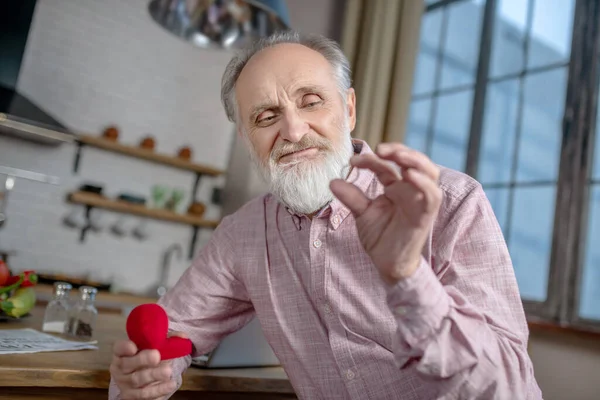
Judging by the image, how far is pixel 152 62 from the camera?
4.07 meters

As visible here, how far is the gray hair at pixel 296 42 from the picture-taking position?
1.36m

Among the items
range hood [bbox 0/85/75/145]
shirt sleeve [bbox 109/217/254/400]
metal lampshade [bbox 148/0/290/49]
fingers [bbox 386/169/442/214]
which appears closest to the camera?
fingers [bbox 386/169/442/214]

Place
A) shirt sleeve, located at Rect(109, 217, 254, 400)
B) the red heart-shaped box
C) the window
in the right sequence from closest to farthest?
the red heart-shaped box
shirt sleeve, located at Rect(109, 217, 254, 400)
the window

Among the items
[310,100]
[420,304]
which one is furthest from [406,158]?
[310,100]

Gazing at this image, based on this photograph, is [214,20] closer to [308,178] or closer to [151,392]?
[308,178]

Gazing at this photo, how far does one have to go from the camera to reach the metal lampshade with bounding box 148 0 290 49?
2133 mm

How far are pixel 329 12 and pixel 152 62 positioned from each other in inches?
53.3

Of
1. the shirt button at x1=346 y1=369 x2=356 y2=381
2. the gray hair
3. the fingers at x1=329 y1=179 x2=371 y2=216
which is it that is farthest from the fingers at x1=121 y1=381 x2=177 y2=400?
the gray hair

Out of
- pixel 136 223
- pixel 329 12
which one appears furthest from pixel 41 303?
pixel 329 12

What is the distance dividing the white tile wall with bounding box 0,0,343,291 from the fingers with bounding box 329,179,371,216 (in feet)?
10.8

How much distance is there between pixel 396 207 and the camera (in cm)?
72

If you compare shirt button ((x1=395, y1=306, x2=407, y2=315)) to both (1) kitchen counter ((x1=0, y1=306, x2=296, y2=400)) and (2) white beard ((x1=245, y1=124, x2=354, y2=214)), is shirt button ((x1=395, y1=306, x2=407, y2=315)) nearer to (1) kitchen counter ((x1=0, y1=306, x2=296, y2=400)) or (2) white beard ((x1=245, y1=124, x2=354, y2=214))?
(2) white beard ((x1=245, y1=124, x2=354, y2=214))

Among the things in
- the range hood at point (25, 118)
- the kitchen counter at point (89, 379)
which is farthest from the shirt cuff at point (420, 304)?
the range hood at point (25, 118)

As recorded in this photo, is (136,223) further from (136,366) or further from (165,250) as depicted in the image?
(136,366)
